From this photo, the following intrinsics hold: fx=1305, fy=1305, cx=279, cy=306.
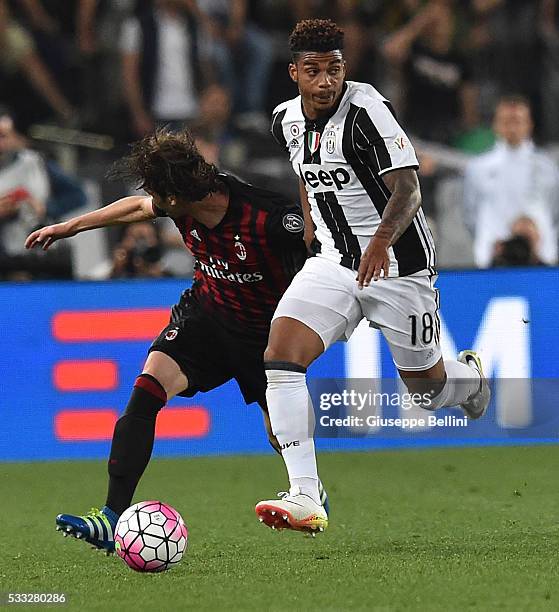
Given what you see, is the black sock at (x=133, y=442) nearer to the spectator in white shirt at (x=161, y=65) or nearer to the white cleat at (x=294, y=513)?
the white cleat at (x=294, y=513)

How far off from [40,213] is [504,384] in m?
3.90

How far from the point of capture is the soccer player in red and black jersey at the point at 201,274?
512 cm

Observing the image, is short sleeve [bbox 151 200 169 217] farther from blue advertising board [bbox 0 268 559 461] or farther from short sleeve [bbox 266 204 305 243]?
blue advertising board [bbox 0 268 559 461]

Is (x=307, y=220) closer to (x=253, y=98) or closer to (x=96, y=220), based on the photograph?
(x=96, y=220)

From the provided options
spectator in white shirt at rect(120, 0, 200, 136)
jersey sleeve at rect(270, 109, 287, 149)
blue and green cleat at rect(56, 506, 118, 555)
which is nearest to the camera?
blue and green cleat at rect(56, 506, 118, 555)

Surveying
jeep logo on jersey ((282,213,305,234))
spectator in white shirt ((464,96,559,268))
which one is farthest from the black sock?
spectator in white shirt ((464,96,559,268))

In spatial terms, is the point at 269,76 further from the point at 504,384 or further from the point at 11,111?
the point at 504,384

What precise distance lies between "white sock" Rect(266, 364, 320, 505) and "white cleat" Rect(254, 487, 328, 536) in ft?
0.31

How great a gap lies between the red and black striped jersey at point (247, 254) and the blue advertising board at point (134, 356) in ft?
8.26

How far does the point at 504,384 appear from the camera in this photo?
24.9 feet

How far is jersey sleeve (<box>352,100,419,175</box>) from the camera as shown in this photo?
16.4ft

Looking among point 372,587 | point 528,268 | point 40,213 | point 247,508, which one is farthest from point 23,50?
point 372,587

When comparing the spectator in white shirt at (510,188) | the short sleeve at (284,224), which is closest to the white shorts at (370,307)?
the short sleeve at (284,224)

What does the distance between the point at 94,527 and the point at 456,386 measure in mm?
1759
